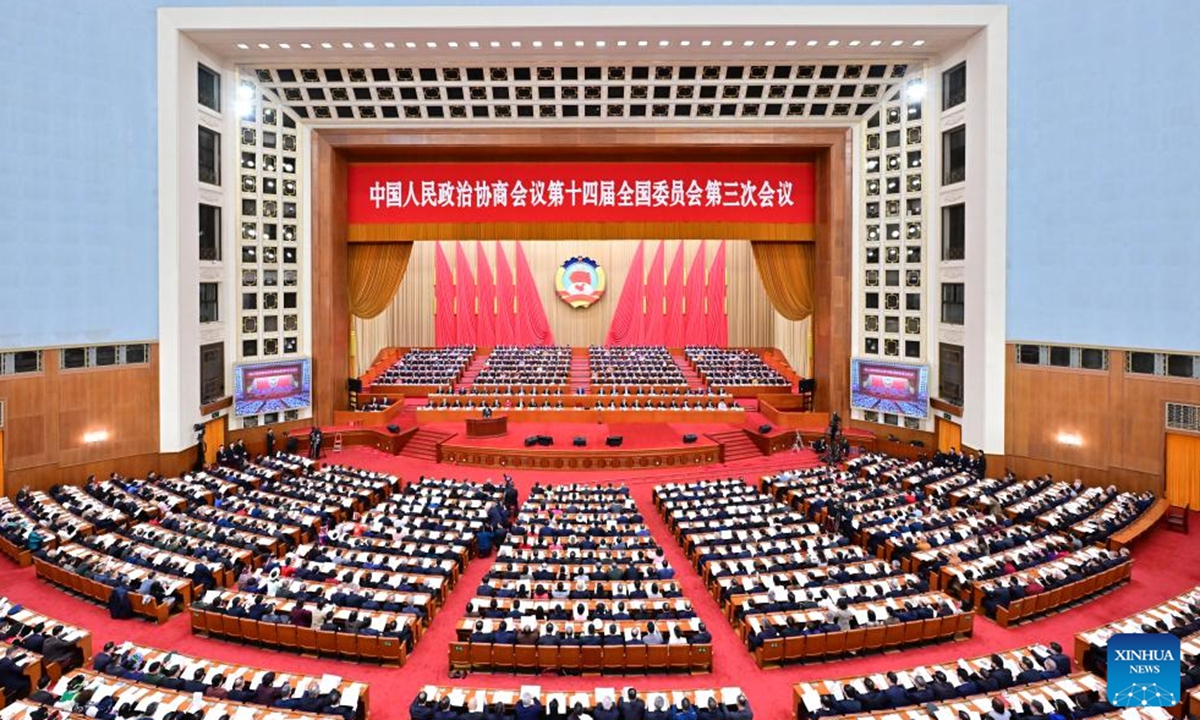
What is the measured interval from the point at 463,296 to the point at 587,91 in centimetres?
1805

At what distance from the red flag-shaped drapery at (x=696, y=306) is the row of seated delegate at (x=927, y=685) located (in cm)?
3031

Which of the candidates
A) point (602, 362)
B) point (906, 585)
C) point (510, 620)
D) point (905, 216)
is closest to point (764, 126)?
point (905, 216)

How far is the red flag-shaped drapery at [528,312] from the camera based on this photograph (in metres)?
38.5

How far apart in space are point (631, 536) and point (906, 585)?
4810 millimetres

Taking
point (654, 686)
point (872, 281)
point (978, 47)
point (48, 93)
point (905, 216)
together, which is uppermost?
point (978, 47)

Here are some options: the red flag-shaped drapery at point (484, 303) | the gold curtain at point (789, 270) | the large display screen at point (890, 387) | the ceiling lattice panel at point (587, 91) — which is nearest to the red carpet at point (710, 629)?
the large display screen at point (890, 387)

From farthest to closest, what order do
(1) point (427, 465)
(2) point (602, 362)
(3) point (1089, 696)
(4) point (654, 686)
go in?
(2) point (602, 362) < (1) point (427, 465) < (4) point (654, 686) < (3) point (1089, 696)

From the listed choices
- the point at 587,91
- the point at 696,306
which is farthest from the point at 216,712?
the point at 696,306

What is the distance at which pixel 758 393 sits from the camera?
28297 mm

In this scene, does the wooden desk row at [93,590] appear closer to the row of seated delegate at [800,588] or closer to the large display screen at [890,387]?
the row of seated delegate at [800,588]

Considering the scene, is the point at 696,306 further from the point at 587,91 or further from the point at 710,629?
the point at 710,629

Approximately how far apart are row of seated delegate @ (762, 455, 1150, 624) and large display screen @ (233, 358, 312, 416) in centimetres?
1564

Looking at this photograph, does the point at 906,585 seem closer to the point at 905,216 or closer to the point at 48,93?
the point at 905,216

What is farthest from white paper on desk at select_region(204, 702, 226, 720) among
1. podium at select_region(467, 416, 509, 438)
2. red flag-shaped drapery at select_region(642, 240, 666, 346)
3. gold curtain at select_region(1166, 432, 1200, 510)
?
red flag-shaped drapery at select_region(642, 240, 666, 346)
